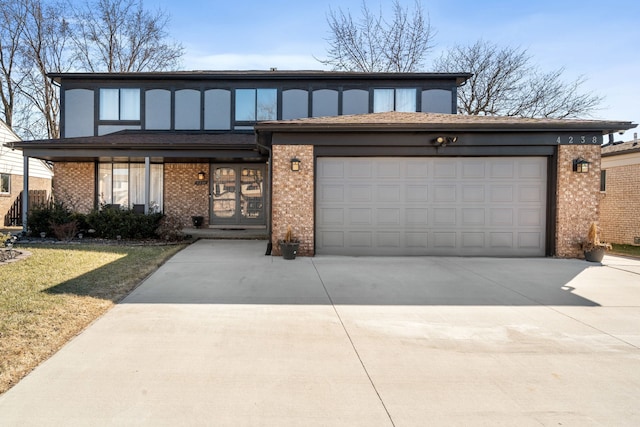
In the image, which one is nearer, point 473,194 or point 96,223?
point 473,194

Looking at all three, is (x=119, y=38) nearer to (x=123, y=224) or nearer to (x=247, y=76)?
(x=247, y=76)

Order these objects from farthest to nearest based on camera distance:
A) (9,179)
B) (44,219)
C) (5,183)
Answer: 1. (9,179)
2. (5,183)
3. (44,219)

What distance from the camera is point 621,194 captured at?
1443 centimetres

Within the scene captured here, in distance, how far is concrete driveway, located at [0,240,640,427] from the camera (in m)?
2.79

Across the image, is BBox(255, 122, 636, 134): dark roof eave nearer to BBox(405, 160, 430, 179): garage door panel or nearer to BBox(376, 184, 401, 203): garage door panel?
BBox(405, 160, 430, 179): garage door panel

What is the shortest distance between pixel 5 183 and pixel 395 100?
700 inches

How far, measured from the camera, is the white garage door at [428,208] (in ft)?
31.5

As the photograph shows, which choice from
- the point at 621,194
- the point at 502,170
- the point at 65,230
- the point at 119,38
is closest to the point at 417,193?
the point at 502,170

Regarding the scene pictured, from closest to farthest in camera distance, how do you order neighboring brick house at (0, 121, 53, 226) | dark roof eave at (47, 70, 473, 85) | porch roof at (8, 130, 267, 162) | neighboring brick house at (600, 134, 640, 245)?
porch roof at (8, 130, 267, 162), neighboring brick house at (600, 134, 640, 245), dark roof eave at (47, 70, 473, 85), neighboring brick house at (0, 121, 53, 226)

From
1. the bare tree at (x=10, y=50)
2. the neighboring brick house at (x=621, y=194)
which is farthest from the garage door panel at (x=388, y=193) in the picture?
the bare tree at (x=10, y=50)

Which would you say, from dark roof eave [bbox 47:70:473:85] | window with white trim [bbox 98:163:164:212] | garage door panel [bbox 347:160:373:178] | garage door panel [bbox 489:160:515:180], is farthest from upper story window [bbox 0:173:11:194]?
garage door panel [bbox 489:160:515:180]

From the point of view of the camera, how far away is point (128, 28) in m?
24.1

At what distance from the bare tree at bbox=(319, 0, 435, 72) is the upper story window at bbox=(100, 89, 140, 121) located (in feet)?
38.4

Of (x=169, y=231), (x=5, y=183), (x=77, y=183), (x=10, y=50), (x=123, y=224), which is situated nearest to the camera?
(x=169, y=231)
